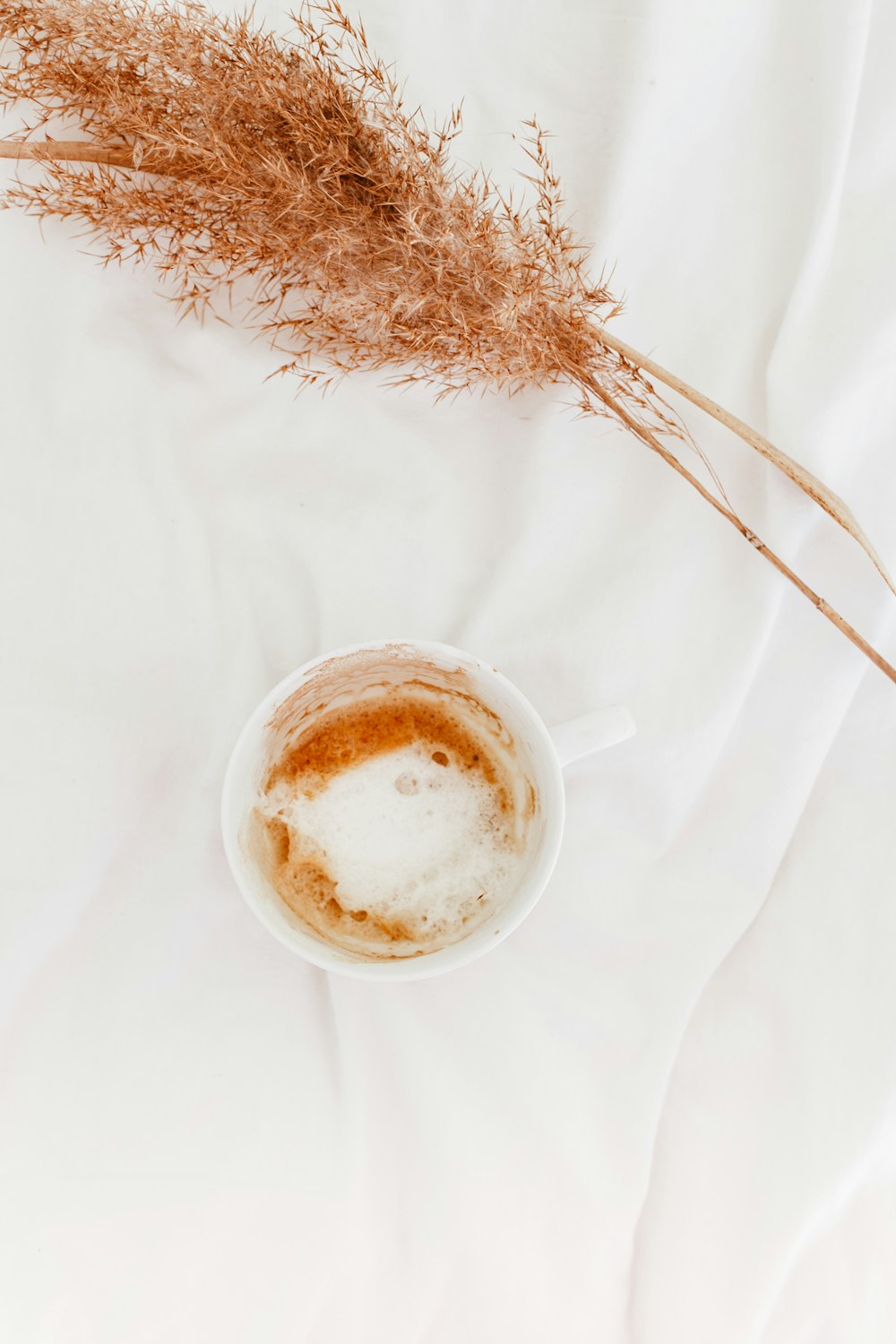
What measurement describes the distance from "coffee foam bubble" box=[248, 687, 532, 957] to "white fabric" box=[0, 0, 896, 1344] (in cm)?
6

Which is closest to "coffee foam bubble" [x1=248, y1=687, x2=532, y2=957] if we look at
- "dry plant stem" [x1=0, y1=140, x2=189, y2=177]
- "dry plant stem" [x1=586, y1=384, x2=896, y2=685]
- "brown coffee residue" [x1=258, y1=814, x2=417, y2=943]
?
"brown coffee residue" [x1=258, y1=814, x2=417, y2=943]

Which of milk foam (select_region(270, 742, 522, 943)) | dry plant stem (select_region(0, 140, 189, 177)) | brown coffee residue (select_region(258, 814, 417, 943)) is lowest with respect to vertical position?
brown coffee residue (select_region(258, 814, 417, 943))

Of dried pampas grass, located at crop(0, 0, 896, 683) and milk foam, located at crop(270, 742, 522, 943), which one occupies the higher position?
dried pampas grass, located at crop(0, 0, 896, 683)

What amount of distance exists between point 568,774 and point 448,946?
190 mm

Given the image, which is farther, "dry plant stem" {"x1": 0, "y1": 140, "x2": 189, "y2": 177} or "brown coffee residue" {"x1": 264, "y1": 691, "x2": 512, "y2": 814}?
"brown coffee residue" {"x1": 264, "y1": 691, "x2": 512, "y2": 814}

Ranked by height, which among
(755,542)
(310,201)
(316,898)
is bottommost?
(316,898)

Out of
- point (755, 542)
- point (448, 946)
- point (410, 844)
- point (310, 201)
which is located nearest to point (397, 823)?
point (410, 844)

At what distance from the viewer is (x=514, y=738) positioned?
0.79 m

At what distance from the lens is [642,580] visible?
85 centimetres

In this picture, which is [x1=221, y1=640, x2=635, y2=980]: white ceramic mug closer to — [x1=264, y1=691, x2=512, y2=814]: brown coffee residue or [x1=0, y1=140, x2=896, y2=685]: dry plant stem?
[x1=264, y1=691, x2=512, y2=814]: brown coffee residue

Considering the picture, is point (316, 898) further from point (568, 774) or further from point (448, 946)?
point (568, 774)

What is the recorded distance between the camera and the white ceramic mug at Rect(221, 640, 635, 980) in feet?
2.34

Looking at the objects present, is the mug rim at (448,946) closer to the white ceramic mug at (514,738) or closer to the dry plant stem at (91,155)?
the white ceramic mug at (514,738)

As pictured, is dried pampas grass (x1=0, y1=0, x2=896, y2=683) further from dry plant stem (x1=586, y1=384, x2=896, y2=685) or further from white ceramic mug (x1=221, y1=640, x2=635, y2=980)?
white ceramic mug (x1=221, y1=640, x2=635, y2=980)
